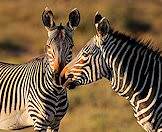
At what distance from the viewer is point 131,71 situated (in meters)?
8.61

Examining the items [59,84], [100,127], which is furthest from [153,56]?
[100,127]

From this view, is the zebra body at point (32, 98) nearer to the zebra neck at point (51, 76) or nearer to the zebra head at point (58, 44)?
the zebra neck at point (51, 76)

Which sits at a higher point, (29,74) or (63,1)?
(63,1)

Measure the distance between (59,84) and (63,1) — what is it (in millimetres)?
32462

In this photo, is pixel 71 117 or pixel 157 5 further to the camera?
pixel 157 5

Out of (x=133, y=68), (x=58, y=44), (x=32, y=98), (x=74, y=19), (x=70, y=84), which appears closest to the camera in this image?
(x=133, y=68)

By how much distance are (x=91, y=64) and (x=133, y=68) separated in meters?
0.54

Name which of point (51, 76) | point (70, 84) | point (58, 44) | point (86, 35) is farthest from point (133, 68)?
point (86, 35)

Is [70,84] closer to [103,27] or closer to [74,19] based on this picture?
[103,27]

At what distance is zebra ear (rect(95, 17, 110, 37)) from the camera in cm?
839

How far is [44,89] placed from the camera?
10.0 m

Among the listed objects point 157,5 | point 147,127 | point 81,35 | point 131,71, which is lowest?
point 147,127

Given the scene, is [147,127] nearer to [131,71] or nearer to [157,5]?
[131,71]

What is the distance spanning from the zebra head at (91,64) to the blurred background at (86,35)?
4.87m
